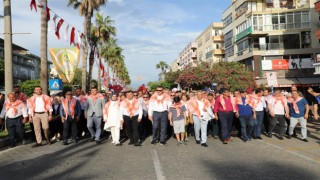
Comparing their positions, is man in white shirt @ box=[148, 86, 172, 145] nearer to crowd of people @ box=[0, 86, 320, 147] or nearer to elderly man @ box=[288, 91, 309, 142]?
crowd of people @ box=[0, 86, 320, 147]

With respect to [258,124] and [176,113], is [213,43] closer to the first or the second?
[258,124]

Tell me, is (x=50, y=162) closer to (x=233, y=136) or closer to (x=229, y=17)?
(x=233, y=136)

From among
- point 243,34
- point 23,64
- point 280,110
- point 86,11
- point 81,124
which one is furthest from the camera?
point 23,64

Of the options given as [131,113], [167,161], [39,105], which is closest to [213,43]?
[131,113]

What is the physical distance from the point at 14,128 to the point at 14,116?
0.38 m

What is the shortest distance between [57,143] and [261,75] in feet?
118

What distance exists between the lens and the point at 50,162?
27.5 feet

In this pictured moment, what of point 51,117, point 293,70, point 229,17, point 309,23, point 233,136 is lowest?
point 233,136

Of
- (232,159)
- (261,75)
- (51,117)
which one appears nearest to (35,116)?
(51,117)

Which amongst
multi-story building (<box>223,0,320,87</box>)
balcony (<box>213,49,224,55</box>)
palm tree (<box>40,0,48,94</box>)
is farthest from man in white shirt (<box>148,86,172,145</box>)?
balcony (<box>213,49,224,55</box>)

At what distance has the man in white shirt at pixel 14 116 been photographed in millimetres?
10875

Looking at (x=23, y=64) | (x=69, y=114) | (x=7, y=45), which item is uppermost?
(x=23, y=64)

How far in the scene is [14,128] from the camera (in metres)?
11.0

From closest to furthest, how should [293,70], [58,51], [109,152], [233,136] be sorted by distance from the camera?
[109,152] < [233,136] < [58,51] < [293,70]
